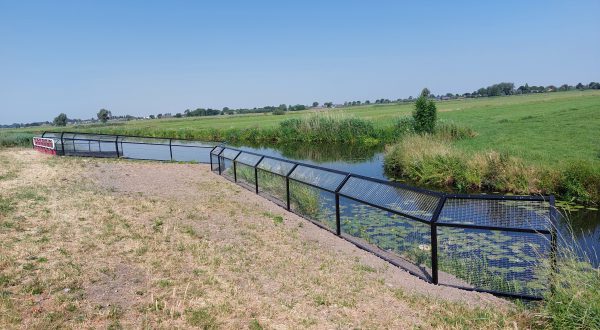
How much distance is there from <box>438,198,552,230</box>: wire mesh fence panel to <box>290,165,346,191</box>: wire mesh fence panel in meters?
2.93

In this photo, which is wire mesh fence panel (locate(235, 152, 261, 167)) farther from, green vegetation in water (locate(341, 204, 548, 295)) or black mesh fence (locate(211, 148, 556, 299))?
green vegetation in water (locate(341, 204, 548, 295))

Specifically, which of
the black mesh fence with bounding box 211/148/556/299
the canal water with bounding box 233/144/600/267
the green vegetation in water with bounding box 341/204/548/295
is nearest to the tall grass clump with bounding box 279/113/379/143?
the canal water with bounding box 233/144/600/267

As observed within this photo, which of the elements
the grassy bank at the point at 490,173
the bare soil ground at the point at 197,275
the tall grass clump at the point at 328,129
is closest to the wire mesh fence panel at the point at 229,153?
the bare soil ground at the point at 197,275

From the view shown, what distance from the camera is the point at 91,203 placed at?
33.7 feet

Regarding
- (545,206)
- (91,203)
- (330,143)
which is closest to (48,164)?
(91,203)

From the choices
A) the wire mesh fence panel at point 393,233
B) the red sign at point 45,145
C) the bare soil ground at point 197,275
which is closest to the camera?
the bare soil ground at point 197,275

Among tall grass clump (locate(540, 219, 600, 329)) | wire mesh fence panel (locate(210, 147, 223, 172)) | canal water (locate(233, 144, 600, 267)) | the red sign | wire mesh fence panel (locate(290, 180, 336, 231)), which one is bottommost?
canal water (locate(233, 144, 600, 267))

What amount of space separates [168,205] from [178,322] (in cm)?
649

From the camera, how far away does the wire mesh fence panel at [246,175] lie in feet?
48.2

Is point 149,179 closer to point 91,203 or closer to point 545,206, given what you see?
point 91,203

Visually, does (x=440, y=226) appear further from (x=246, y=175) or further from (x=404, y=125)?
(x=404, y=125)

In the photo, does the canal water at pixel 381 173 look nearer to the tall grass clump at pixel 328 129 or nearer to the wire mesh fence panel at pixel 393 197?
the wire mesh fence panel at pixel 393 197

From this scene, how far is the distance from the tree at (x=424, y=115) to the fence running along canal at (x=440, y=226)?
63.8ft

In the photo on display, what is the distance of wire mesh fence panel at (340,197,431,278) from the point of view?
295 inches
